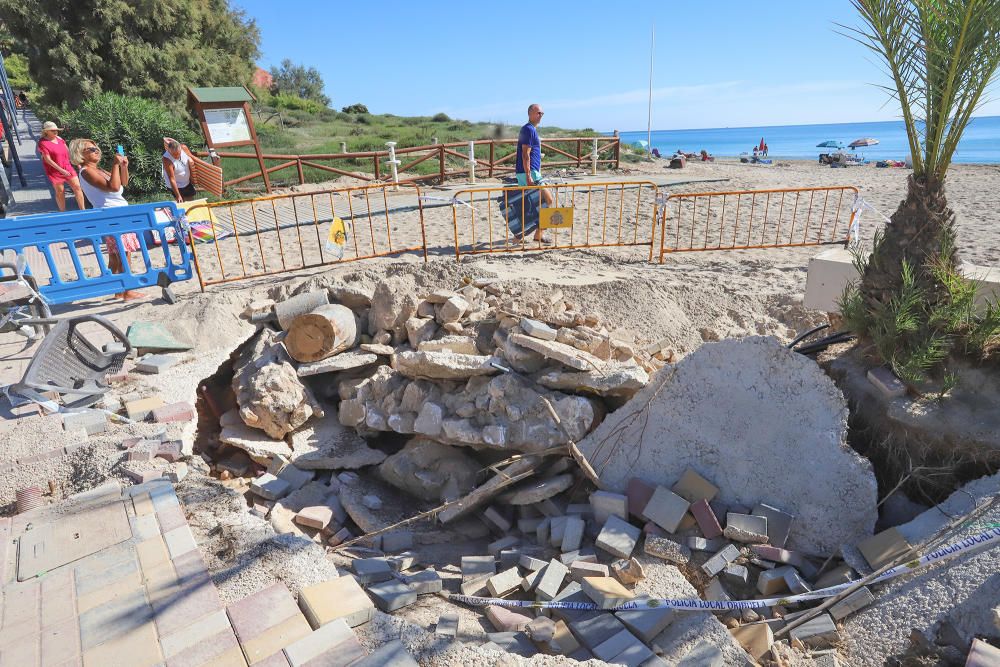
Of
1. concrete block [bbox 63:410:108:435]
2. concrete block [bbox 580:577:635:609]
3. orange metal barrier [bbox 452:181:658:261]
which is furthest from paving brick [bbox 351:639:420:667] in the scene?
orange metal barrier [bbox 452:181:658:261]

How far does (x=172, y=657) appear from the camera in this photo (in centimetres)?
257

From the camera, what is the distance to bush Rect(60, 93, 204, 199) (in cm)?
1330

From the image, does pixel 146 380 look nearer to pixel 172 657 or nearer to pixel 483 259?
pixel 172 657

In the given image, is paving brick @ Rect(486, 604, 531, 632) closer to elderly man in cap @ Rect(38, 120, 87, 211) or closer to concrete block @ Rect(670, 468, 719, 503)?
concrete block @ Rect(670, 468, 719, 503)

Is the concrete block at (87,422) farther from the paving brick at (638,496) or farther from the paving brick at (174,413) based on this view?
the paving brick at (638,496)

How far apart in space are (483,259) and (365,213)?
4.99 meters

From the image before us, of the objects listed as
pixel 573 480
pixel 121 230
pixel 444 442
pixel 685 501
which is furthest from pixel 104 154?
pixel 685 501

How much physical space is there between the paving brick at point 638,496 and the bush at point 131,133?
44.5ft

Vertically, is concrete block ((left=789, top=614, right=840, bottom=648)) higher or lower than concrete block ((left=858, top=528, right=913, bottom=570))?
lower

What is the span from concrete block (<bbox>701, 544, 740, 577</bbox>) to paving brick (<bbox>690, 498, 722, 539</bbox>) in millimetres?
152

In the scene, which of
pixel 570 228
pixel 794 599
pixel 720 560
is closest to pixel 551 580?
pixel 720 560

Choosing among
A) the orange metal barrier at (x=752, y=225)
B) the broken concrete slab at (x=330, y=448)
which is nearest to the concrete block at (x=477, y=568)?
the broken concrete slab at (x=330, y=448)

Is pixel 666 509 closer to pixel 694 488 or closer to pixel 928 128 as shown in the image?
pixel 694 488

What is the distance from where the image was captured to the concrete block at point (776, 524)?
3.77 m
